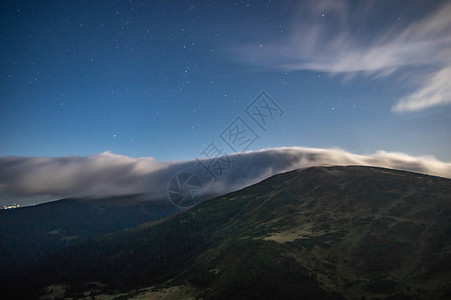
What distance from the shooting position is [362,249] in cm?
10181

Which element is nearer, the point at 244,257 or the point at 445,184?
the point at 244,257

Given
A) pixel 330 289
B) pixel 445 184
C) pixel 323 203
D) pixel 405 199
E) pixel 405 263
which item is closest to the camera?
pixel 330 289

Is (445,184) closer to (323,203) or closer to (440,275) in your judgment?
(323,203)

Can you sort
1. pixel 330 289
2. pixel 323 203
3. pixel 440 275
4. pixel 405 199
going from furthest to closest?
pixel 323 203 < pixel 405 199 < pixel 330 289 < pixel 440 275

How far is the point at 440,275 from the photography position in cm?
6938

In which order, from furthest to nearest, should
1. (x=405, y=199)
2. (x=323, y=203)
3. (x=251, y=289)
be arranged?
(x=323, y=203)
(x=405, y=199)
(x=251, y=289)

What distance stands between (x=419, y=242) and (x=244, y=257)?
83.1 meters

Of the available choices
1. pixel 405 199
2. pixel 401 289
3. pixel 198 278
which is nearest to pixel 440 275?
pixel 401 289

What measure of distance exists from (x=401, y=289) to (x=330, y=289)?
21.9m

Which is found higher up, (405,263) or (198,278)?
(405,263)

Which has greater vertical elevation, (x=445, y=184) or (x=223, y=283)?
(x=445, y=184)

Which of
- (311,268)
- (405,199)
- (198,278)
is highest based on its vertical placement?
(405,199)

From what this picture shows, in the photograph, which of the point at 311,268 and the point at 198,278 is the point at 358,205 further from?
the point at 198,278

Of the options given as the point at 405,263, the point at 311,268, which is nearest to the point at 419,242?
the point at 405,263
